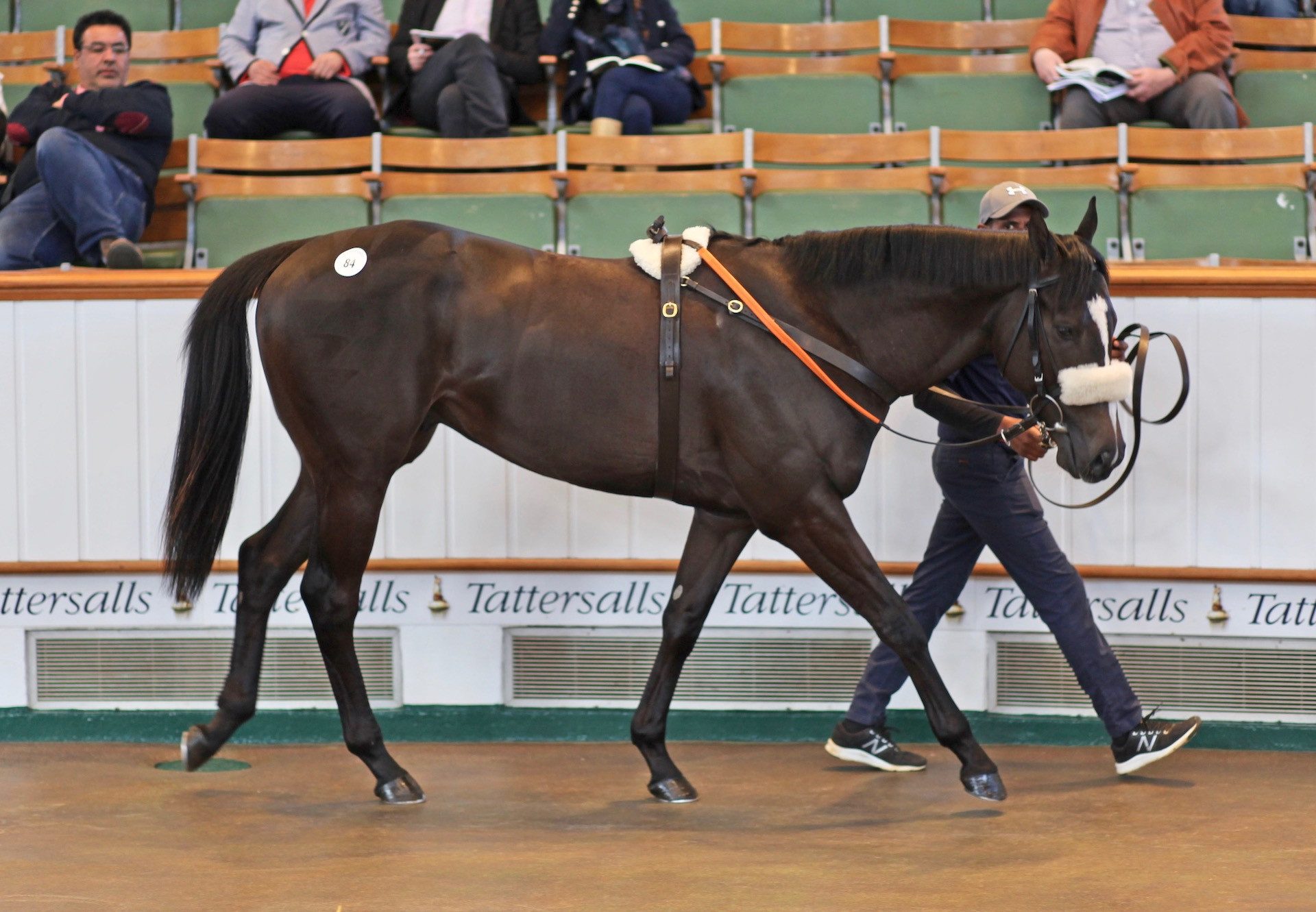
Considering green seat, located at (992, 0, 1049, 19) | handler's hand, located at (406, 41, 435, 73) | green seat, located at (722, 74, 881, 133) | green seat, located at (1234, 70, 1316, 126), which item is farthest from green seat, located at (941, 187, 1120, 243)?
handler's hand, located at (406, 41, 435, 73)

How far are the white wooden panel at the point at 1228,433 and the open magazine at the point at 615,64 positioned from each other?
11.4 feet

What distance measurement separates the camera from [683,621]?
443cm

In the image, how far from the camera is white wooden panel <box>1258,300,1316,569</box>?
4855 millimetres

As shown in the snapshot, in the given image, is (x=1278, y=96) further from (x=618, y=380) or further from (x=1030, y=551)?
(x=618, y=380)

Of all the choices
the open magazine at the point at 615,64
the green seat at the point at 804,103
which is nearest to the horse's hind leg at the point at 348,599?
the open magazine at the point at 615,64

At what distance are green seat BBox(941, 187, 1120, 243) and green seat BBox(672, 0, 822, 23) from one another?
235 cm

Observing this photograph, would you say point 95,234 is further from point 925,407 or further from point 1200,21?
point 1200,21

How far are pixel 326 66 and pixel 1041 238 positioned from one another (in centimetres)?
477

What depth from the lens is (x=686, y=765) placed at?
192 inches

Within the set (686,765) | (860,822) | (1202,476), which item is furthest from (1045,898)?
(1202,476)

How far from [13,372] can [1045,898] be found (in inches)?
148

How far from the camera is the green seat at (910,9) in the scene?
8594 mm

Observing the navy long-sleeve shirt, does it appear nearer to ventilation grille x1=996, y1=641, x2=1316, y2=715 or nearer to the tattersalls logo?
the tattersalls logo

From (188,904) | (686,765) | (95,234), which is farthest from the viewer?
(95,234)
